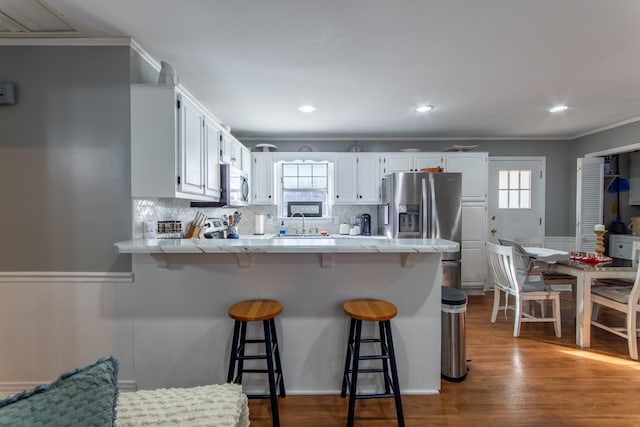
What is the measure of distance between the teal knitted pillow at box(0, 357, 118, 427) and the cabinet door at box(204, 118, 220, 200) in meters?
1.85

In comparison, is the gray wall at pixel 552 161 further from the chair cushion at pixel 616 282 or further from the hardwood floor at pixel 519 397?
the hardwood floor at pixel 519 397

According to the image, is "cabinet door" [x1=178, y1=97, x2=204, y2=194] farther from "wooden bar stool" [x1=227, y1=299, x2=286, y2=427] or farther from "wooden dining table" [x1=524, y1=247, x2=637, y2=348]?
"wooden dining table" [x1=524, y1=247, x2=637, y2=348]

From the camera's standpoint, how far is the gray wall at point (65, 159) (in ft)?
6.27

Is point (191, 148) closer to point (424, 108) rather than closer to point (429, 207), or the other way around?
point (424, 108)

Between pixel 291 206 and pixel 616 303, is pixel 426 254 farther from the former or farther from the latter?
pixel 291 206

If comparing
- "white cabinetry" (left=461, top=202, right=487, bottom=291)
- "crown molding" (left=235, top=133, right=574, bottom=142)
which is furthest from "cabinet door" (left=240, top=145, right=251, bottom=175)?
"white cabinetry" (left=461, top=202, right=487, bottom=291)

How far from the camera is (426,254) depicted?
1903 mm

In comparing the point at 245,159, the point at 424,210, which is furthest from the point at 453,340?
the point at 245,159

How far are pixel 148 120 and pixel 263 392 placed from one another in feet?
6.75

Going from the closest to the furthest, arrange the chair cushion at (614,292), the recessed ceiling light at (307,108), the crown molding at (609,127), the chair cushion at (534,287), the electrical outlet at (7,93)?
the electrical outlet at (7,93) < the chair cushion at (614,292) < the chair cushion at (534,287) < the recessed ceiling light at (307,108) < the crown molding at (609,127)

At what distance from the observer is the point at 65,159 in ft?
6.33

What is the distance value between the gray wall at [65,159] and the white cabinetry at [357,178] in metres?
2.81

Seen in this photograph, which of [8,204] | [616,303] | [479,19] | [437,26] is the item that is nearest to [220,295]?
[8,204]

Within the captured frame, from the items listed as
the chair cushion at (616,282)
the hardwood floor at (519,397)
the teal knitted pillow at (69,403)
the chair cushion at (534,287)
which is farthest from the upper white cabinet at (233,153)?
the chair cushion at (616,282)
